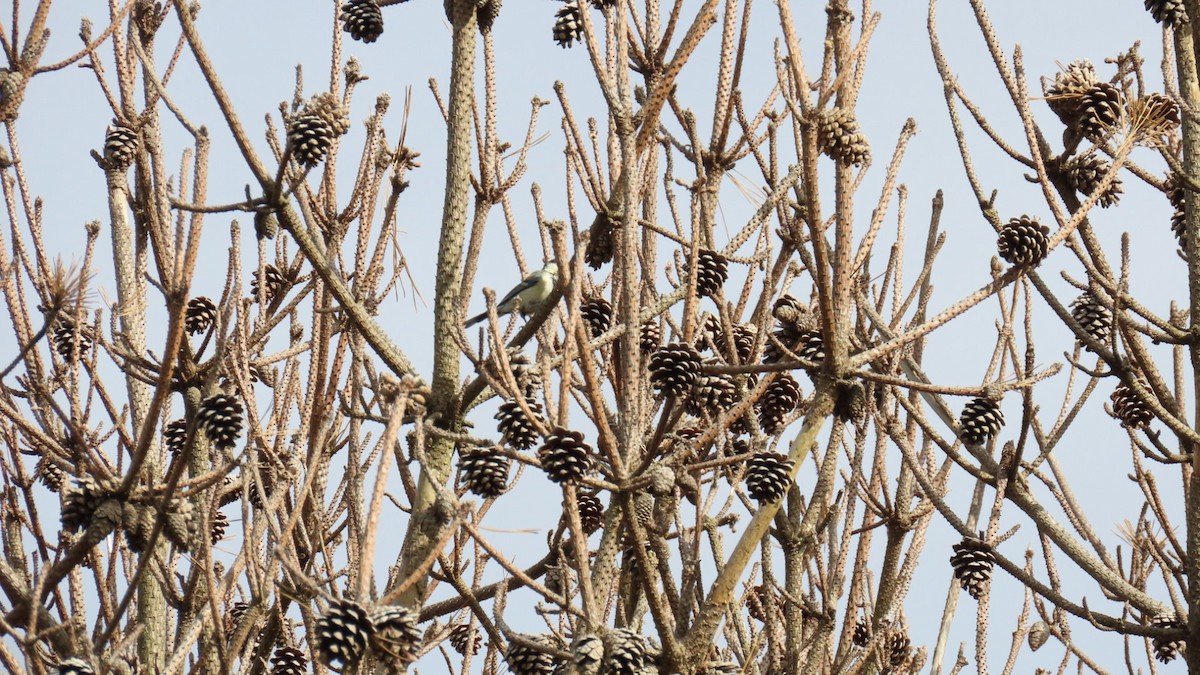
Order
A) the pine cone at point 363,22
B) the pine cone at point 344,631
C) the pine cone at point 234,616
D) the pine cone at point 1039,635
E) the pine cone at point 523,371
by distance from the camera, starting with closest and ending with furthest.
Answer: the pine cone at point 344,631 → the pine cone at point 523,371 → the pine cone at point 363,22 → the pine cone at point 1039,635 → the pine cone at point 234,616

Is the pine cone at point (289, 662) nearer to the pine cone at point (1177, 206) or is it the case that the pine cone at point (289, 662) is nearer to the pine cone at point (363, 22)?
the pine cone at point (363, 22)

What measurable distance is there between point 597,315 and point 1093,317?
5.62 ft

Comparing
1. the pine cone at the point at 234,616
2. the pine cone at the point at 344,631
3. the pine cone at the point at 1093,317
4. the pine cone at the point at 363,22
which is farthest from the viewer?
the pine cone at the point at 234,616

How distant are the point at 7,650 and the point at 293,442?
1.92 metres

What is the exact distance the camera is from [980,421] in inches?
144

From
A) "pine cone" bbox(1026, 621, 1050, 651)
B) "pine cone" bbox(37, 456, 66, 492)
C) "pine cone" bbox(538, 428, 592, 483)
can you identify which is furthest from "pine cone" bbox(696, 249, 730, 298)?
"pine cone" bbox(37, 456, 66, 492)

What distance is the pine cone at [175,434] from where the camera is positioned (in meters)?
4.78

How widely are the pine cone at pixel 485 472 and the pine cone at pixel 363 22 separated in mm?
1475

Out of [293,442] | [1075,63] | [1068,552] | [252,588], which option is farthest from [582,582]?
[1075,63]

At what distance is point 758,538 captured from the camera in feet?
9.89

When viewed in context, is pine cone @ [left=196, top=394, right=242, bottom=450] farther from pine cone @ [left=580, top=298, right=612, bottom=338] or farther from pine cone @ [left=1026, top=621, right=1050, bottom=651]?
pine cone @ [left=1026, top=621, right=1050, bottom=651]

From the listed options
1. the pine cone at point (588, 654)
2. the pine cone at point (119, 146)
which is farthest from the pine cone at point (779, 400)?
the pine cone at point (119, 146)

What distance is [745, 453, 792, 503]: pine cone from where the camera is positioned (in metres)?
3.13

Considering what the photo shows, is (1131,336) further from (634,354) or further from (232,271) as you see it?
(232,271)
